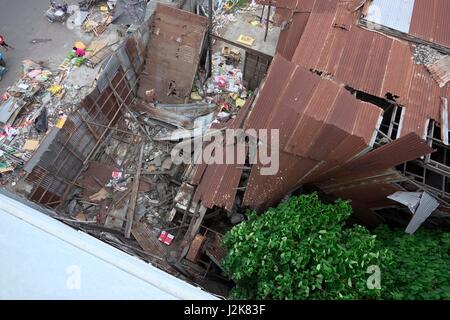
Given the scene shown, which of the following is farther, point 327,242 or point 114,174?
point 114,174

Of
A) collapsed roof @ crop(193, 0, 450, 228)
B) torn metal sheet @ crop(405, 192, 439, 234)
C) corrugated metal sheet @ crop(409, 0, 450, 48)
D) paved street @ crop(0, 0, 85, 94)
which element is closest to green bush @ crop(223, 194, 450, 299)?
torn metal sheet @ crop(405, 192, 439, 234)

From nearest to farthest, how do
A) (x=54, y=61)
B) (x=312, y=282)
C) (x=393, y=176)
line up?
(x=312, y=282) → (x=393, y=176) → (x=54, y=61)

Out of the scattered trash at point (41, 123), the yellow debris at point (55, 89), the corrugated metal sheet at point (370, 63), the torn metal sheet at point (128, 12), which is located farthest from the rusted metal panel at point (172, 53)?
the corrugated metal sheet at point (370, 63)

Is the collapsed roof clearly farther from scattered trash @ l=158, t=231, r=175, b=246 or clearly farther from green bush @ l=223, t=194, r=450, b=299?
scattered trash @ l=158, t=231, r=175, b=246

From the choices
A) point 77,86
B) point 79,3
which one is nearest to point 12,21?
point 79,3

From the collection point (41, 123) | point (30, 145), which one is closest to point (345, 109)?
point (41, 123)

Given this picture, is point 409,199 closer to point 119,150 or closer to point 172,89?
point 172,89

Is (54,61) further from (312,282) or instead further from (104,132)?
(312,282)
